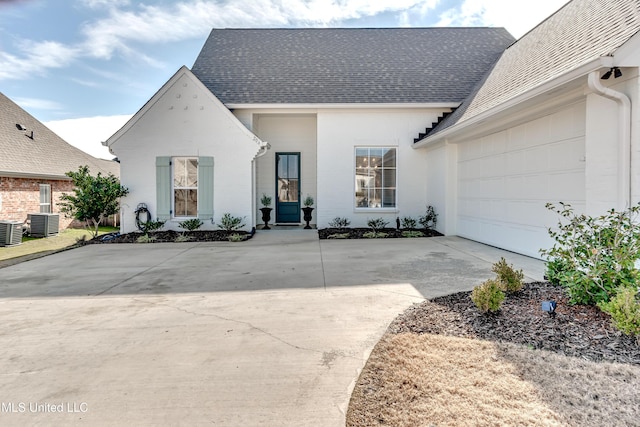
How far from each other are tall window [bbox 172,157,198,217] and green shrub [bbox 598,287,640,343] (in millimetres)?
10371

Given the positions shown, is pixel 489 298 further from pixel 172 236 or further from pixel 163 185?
pixel 163 185

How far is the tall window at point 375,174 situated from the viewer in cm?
1200

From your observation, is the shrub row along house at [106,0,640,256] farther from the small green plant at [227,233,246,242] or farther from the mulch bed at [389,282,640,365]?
the mulch bed at [389,282,640,365]

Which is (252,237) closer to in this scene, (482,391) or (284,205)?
(284,205)

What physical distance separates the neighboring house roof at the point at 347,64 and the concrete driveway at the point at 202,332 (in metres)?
6.63

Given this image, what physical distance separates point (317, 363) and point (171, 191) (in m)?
9.49

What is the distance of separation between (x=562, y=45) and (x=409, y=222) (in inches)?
237

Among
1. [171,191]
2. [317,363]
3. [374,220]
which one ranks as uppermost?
[171,191]

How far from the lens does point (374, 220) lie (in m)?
11.9

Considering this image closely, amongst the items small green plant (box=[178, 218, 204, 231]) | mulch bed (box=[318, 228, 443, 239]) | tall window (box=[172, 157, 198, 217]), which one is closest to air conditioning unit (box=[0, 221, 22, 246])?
tall window (box=[172, 157, 198, 217])

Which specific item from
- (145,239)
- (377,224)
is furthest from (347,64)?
(145,239)

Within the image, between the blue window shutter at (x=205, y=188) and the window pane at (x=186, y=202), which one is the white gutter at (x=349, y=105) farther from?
the window pane at (x=186, y=202)

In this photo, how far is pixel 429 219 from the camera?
11352mm

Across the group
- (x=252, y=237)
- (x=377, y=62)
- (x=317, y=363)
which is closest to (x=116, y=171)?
(x=252, y=237)
